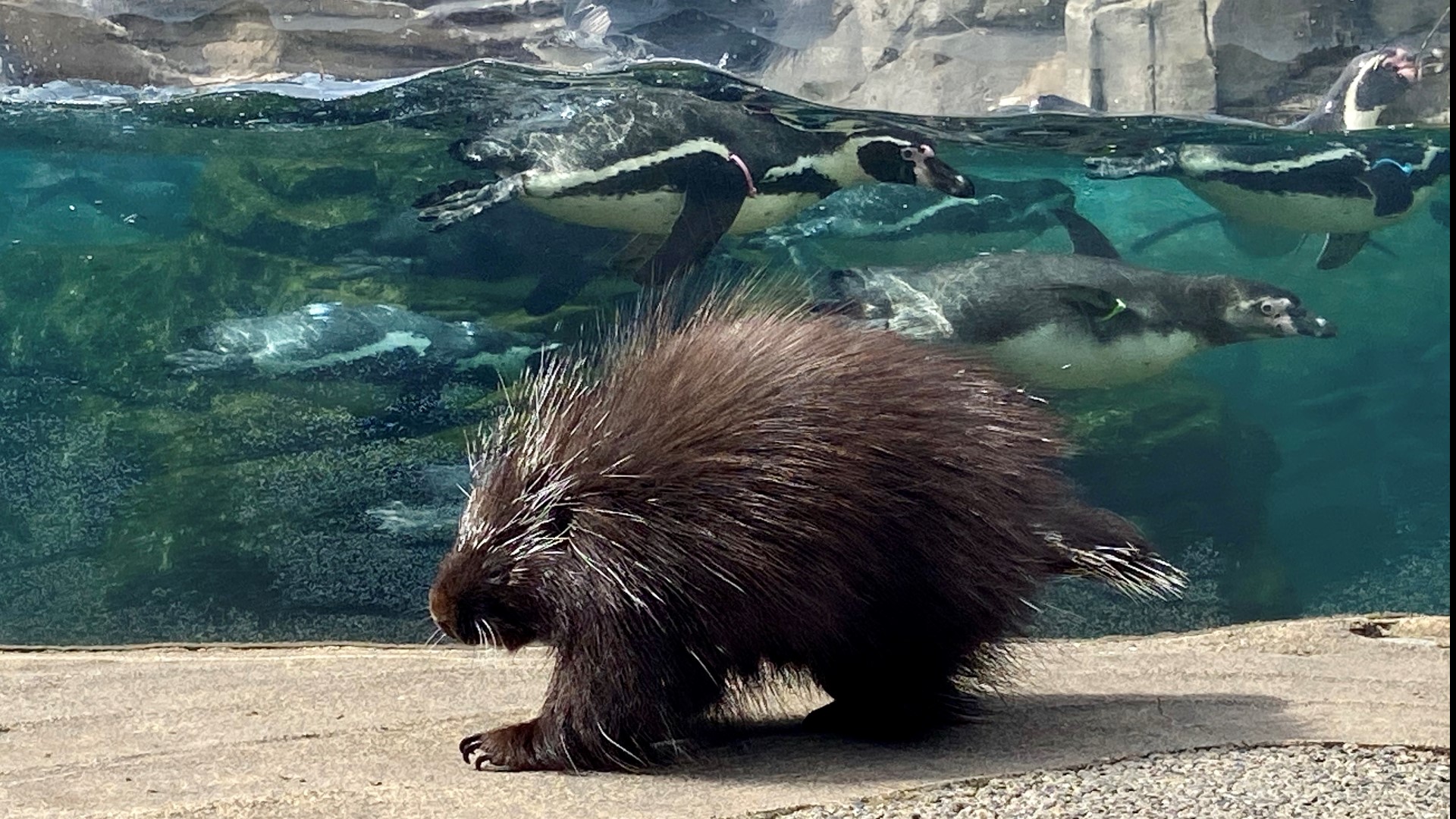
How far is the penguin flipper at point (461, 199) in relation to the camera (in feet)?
21.4

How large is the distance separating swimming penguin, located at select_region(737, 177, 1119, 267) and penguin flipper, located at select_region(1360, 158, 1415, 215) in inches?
78.8

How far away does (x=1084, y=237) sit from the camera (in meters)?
7.04

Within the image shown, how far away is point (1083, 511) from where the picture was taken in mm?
3418

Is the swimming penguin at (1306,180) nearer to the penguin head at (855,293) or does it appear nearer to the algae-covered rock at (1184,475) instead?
the algae-covered rock at (1184,475)

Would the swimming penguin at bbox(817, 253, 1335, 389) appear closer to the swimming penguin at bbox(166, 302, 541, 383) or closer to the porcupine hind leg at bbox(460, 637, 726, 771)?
the swimming penguin at bbox(166, 302, 541, 383)

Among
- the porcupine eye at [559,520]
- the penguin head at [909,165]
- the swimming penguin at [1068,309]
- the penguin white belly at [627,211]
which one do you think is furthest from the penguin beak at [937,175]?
the porcupine eye at [559,520]

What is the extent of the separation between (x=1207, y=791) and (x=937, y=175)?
16.3ft

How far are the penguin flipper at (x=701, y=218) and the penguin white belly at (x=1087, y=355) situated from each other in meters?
1.55

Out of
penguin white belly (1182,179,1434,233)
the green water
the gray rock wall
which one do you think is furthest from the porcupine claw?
penguin white belly (1182,179,1434,233)

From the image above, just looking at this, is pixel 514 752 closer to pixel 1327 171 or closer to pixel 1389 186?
pixel 1327 171

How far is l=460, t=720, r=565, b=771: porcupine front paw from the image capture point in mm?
2986

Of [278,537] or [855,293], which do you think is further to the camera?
[855,293]

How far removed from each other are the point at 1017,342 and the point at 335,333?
11.5 ft

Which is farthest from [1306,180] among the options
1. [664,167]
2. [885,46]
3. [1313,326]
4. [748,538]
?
[748,538]
